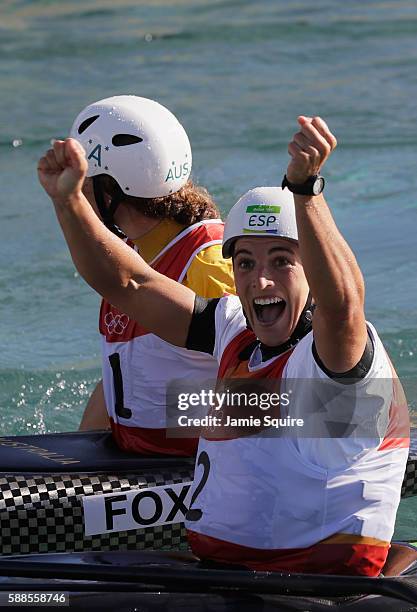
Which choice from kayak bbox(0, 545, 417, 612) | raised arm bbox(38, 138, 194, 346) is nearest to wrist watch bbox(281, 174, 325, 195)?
raised arm bbox(38, 138, 194, 346)

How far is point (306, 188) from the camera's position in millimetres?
3023

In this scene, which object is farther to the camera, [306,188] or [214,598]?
[214,598]

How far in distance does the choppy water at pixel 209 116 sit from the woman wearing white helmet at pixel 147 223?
131cm

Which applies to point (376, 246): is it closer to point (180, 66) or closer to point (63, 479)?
point (63, 479)

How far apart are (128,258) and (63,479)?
1.07 m

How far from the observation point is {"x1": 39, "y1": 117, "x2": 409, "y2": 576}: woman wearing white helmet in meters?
3.05

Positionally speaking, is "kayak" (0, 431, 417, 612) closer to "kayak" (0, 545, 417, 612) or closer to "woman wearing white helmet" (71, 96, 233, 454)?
"kayak" (0, 545, 417, 612)

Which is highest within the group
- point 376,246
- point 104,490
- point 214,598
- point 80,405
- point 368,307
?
point 376,246

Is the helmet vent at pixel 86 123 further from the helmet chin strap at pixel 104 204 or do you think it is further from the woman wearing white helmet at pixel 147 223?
the helmet chin strap at pixel 104 204

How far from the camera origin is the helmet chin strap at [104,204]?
4.65 metres

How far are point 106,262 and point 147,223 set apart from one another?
0.80 m

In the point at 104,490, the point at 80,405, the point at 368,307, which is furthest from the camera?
the point at 368,307

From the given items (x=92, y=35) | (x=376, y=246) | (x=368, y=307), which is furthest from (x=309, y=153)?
(x=92, y=35)

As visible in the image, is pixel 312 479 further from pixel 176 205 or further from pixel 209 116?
pixel 209 116
